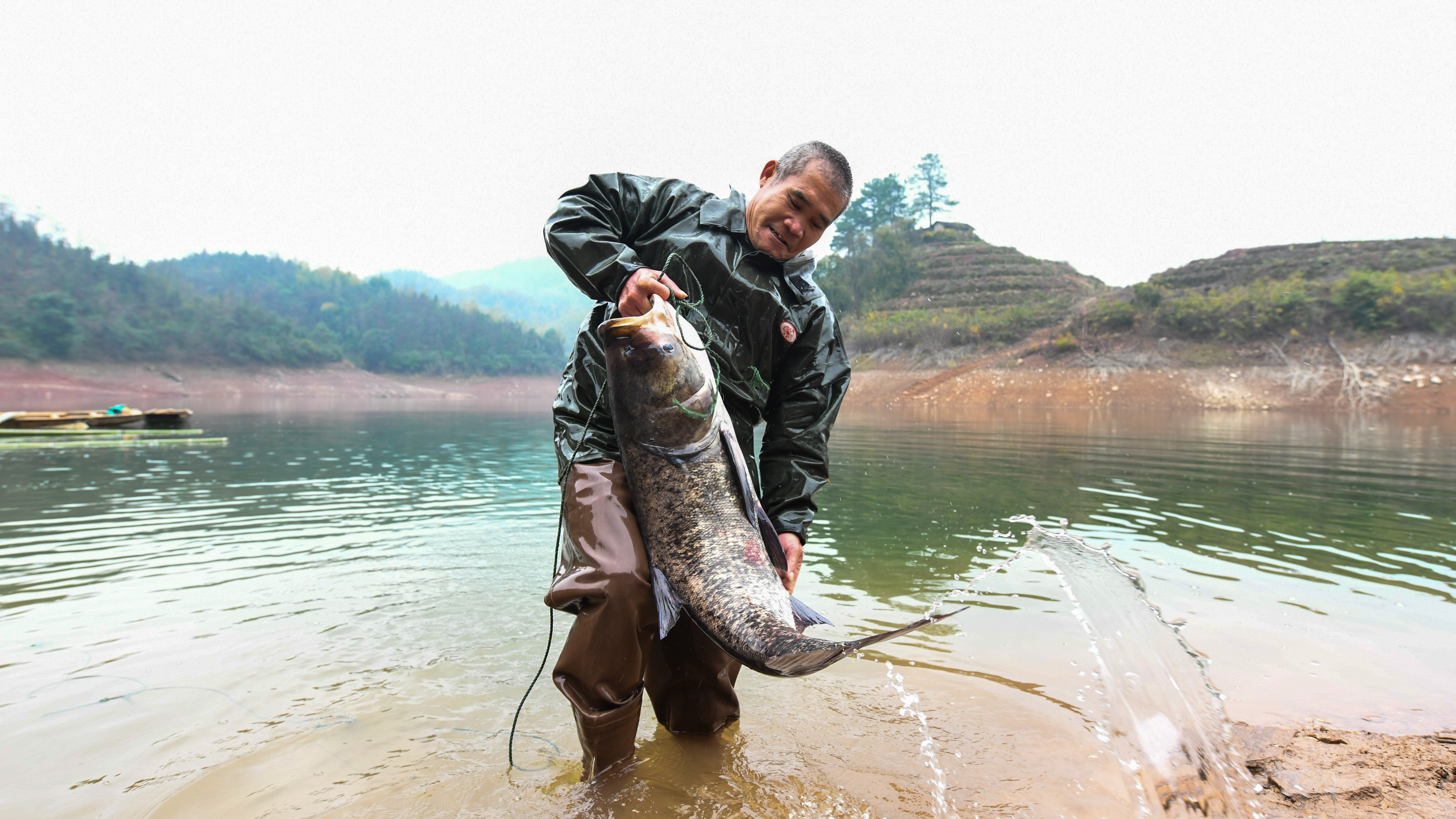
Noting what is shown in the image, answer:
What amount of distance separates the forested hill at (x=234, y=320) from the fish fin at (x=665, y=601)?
90.4 m

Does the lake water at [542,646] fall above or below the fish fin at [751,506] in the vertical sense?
below

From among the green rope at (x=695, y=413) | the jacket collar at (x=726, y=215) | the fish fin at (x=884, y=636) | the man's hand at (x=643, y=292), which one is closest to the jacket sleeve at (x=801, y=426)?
the jacket collar at (x=726, y=215)

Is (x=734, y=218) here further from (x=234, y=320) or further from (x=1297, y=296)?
(x=234, y=320)

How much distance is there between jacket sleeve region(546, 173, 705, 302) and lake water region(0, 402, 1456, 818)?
2.11m

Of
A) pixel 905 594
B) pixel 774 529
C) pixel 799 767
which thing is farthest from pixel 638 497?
pixel 905 594

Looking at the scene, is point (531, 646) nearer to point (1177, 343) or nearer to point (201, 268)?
point (1177, 343)

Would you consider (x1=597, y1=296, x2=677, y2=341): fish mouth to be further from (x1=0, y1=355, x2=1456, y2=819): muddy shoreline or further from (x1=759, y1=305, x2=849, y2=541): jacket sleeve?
(x1=0, y1=355, x2=1456, y2=819): muddy shoreline

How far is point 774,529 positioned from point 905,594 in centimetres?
367

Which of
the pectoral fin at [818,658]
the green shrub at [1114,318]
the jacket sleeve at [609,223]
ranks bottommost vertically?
the pectoral fin at [818,658]

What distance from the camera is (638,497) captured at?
8.71 ft

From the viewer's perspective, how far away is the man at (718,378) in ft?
8.76

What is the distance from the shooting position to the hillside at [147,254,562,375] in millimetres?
106438

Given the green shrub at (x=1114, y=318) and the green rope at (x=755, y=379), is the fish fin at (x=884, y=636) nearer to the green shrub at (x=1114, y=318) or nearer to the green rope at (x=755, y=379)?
the green rope at (x=755, y=379)

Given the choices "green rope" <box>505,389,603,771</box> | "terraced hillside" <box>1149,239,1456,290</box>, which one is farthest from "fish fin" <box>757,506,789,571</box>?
"terraced hillside" <box>1149,239,1456,290</box>
